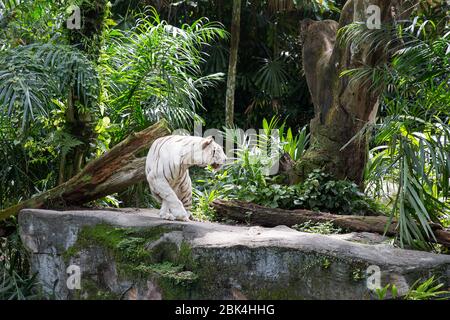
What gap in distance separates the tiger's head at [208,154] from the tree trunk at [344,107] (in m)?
2.26

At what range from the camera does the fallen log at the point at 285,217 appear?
6926mm

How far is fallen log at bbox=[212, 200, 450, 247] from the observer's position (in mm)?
6926

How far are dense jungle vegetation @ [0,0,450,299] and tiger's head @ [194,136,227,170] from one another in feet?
1.21

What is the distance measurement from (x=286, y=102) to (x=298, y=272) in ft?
27.5

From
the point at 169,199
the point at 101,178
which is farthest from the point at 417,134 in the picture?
the point at 101,178

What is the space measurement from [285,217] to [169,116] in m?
1.91

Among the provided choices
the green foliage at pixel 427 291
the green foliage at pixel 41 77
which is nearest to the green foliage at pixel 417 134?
the green foliage at pixel 427 291

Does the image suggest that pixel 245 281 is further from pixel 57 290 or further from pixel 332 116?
pixel 332 116

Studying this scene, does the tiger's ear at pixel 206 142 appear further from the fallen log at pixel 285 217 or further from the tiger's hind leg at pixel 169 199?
the fallen log at pixel 285 217

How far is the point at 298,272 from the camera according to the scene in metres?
5.57

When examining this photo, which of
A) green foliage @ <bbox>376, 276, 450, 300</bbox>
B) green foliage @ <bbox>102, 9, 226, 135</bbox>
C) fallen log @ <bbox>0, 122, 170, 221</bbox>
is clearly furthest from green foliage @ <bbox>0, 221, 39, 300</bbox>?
green foliage @ <bbox>376, 276, 450, 300</bbox>

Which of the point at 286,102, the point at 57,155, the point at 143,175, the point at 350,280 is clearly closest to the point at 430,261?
the point at 350,280

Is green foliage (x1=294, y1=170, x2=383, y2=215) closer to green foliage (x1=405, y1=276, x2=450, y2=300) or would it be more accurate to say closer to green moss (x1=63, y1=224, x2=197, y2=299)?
green moss (x1=63, y1=224, x2=197, y2=299)

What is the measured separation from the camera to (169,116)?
8211 mm
